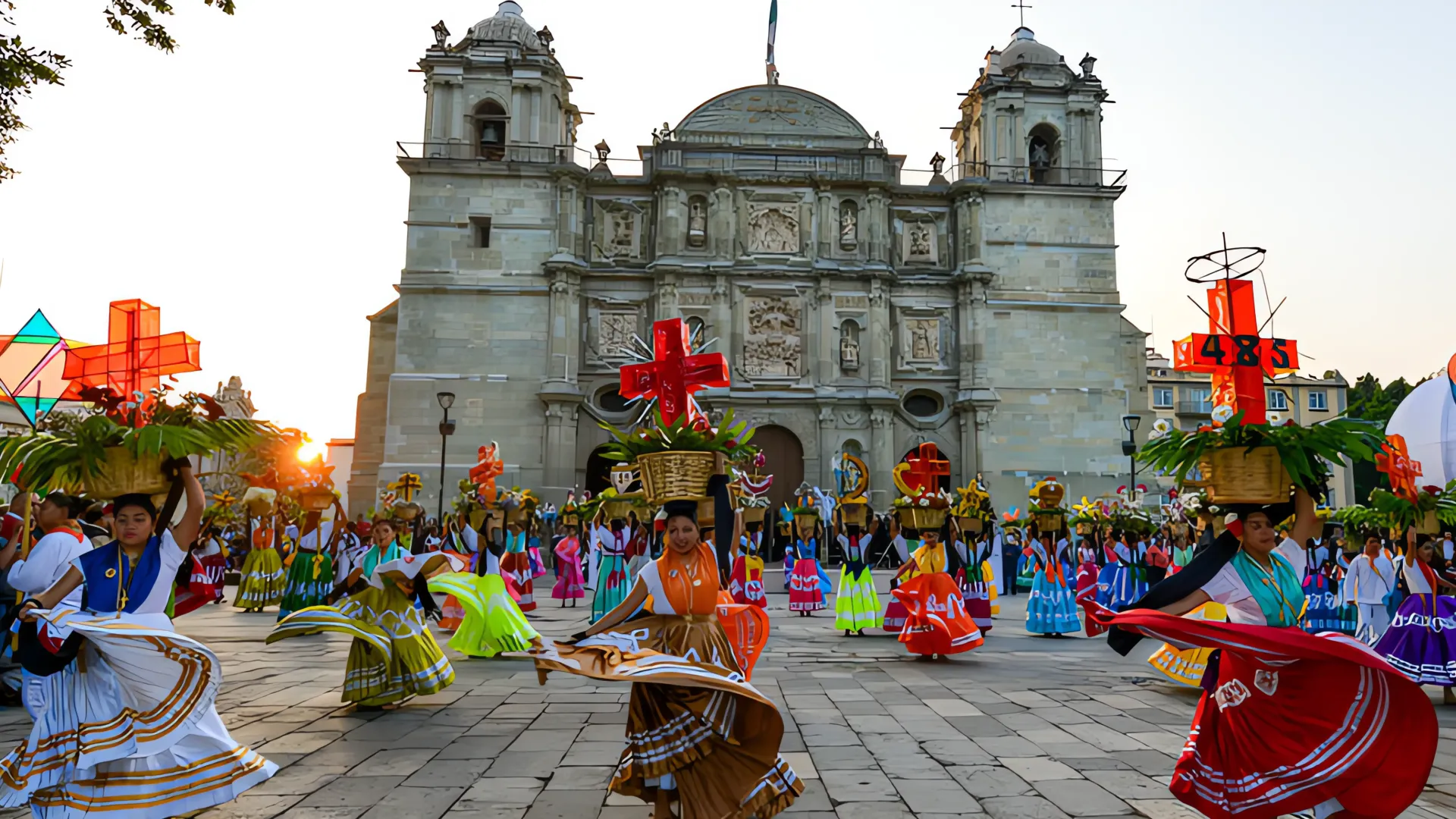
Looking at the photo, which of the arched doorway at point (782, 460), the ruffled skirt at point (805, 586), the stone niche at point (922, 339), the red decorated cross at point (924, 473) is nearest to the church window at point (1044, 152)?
the stone niche at point (922, 339)

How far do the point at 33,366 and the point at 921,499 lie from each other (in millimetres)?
10093

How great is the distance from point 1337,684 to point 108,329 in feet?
24.4

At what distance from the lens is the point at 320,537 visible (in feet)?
50.1

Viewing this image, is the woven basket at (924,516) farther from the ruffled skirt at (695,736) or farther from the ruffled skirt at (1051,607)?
the ruffled skirt at (695,736)

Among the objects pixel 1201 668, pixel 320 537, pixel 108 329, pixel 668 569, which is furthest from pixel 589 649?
pixel 320 537

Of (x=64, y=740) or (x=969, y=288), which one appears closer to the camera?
(x=64, y=740)

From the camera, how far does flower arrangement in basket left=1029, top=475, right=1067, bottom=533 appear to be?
46.9 ft

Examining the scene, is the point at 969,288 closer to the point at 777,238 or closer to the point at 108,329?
the point at 777,238

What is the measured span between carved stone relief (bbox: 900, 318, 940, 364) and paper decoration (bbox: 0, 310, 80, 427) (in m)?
24.8

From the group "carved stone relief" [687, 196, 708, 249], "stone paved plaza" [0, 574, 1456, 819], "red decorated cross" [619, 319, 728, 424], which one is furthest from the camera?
"carved stone relief" [687, 196, 708, 249]

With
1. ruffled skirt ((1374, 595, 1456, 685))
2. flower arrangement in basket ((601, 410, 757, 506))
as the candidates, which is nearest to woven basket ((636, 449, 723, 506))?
flower arrangement in basket ((601, 410, 757, 506))

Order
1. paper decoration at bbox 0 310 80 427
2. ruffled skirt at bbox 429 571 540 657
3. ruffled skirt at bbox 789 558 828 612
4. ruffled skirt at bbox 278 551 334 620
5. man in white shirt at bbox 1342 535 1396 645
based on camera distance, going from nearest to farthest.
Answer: paper decoration at bbox 0 310 80 427, man in white shirt at bbox 1342 535 1396 645, ruffled skirt at bbox 429 571 540 657, ruffled skirt at bbox 278 551 334 620, ruffled skirt at bbox 789 558 828 612

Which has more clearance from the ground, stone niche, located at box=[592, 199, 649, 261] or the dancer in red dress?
stone niche, located at box=[592, 199, 649, 261]

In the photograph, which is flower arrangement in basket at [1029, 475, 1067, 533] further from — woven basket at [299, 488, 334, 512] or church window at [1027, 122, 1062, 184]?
church window at [1027, 122, 1062, 184]
